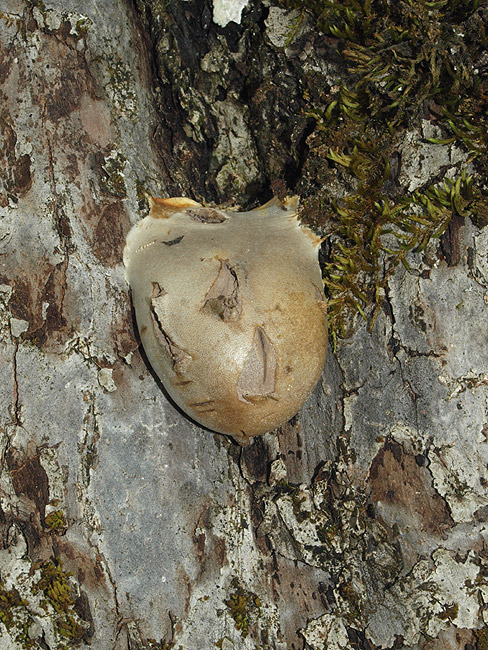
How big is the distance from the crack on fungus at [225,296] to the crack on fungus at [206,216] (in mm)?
357

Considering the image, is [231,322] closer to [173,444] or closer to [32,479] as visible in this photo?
[173,444]

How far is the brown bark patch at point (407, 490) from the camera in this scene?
2.29 meters

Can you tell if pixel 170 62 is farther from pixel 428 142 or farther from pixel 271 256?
pixel 428 142

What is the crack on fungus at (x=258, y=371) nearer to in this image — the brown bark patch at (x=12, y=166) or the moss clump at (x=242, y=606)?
the moss clump at (x=242, y=606)

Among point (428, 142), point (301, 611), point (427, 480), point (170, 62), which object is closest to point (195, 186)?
point (170, 62)

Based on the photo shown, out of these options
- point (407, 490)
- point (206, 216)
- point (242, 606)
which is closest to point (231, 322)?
A: point (206, 216)

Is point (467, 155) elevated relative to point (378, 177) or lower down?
elevated

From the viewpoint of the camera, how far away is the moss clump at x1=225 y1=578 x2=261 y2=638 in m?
2.46

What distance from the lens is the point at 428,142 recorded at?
7.73 feet

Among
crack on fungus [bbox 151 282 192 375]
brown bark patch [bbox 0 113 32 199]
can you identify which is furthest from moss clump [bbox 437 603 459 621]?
brown bark patch [bbox 0 113 32 199]

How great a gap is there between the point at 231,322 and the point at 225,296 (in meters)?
0.12

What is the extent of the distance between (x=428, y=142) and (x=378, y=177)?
25 cm

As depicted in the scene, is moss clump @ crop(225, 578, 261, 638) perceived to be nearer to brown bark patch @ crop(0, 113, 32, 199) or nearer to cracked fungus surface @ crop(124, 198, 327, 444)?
cracked fungus surface @ crop(124, 198, 327, 444)

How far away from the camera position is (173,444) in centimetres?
247
